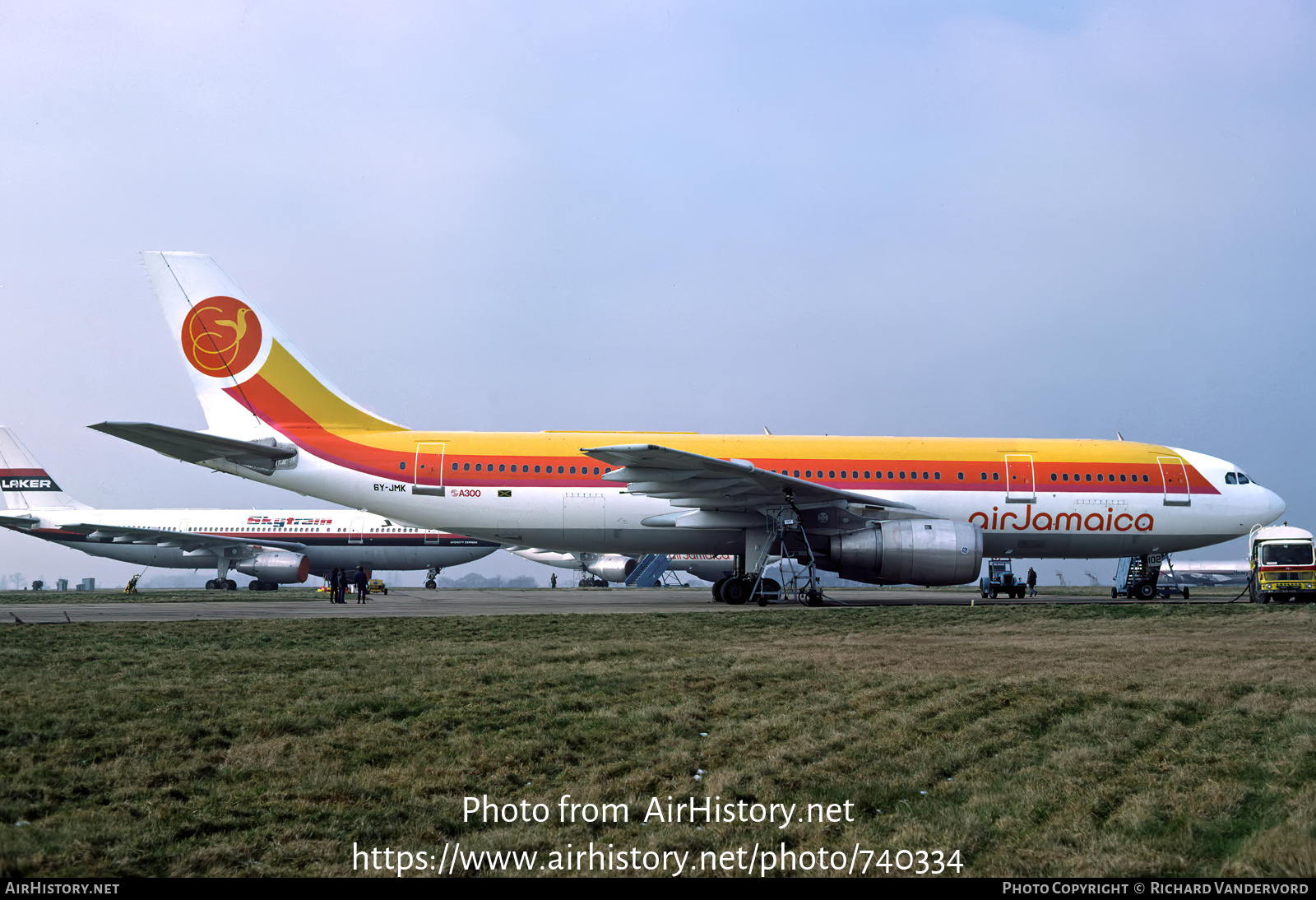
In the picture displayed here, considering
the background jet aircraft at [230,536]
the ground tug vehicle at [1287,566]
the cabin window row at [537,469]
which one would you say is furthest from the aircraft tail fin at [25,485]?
the ground tug vehicle at [1287,566]

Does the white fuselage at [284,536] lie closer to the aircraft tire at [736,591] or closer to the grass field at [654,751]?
the aircraft tire at [736,591]

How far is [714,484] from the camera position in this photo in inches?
805

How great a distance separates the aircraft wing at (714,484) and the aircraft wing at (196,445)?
7460mm

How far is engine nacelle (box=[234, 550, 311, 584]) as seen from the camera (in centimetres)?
4425

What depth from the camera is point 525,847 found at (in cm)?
420

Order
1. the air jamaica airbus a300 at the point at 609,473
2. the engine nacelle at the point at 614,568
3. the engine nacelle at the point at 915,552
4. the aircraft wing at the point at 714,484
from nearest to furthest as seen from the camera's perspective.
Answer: the aircraft wing at the point at 714,484
the engine nacelle at the point at 915,552
the air jamaica airbus a300 at the point at 609,473
the engine nacelle at the point at 614,568

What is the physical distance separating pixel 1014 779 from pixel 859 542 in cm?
1552

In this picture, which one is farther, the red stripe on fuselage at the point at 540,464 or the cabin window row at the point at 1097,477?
the cabin window row at the point at 1097,477

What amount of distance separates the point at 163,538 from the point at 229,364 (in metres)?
26.5

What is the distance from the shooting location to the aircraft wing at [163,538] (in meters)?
43.9


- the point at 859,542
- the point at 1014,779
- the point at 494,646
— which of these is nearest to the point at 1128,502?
the point at 859,542

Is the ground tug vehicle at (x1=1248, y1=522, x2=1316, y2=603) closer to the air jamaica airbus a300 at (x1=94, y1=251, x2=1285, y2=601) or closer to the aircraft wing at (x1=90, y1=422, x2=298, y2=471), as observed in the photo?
the air jamaica airbus a300 at (x1=94, y1=251, x2=1285, y2=601)

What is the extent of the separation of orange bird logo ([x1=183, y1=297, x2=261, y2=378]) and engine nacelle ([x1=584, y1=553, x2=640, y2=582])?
1113 inches
